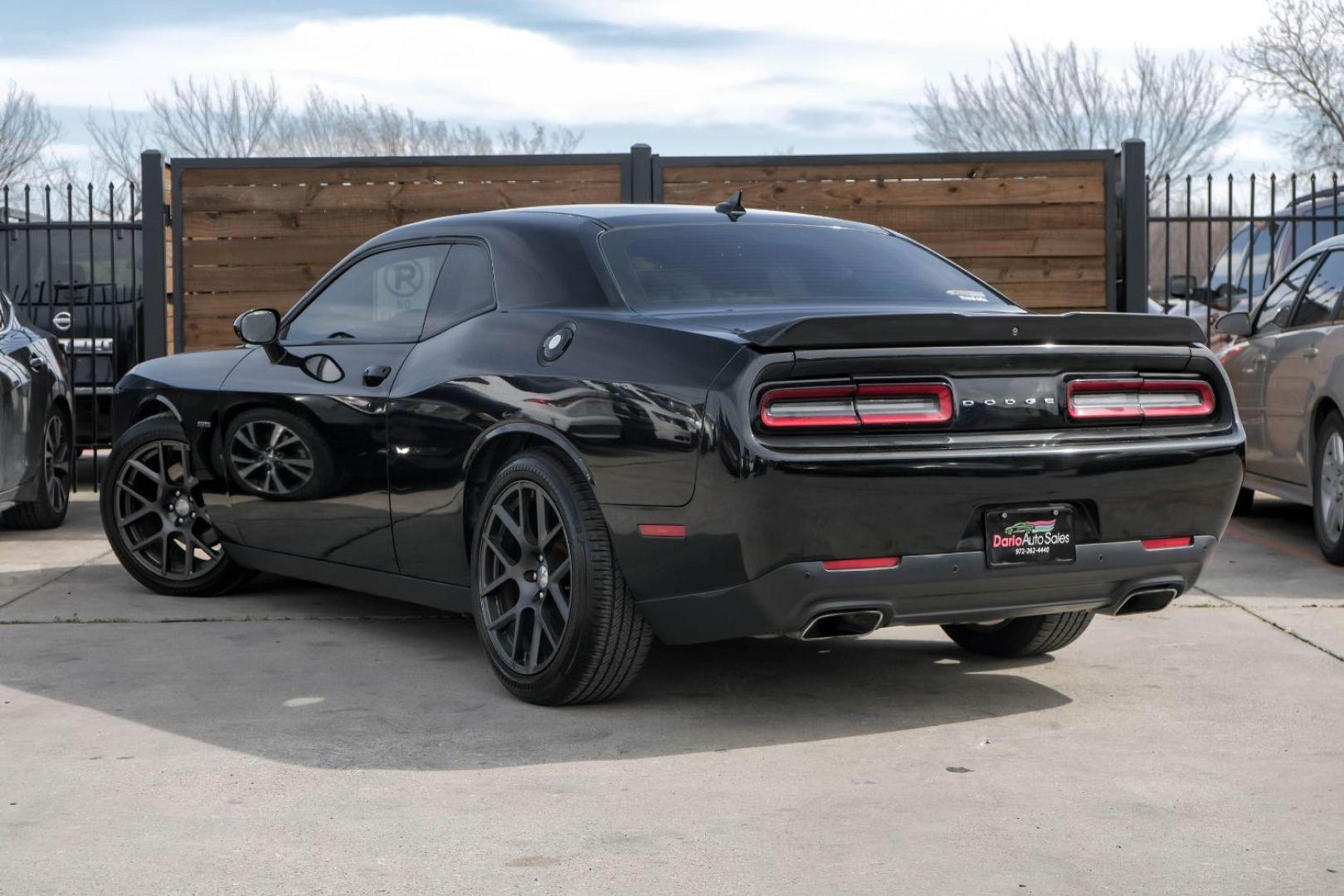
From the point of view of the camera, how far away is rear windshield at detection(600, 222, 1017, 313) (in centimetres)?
516

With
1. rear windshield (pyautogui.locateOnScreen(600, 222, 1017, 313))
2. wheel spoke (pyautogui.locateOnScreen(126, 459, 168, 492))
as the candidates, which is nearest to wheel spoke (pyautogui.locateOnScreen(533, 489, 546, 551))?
rear windshield (pyautogui.locateOnScreen(600, 222, 1017, 313))

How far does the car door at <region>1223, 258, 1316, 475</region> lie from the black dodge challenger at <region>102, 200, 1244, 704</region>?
4.02m

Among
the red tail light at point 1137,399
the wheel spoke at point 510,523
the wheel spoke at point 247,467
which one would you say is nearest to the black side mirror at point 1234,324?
the red tail light at point 1137,399

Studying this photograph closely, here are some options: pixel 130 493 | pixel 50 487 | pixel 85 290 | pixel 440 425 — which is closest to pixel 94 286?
pixel 85 290

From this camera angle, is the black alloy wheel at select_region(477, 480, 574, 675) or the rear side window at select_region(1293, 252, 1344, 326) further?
the rear side window at select_region(1293, 252, 1344, 326)

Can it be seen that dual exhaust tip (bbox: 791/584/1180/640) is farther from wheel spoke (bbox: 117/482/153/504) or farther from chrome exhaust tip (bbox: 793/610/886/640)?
wheel spoke (bbox: 117/482/153/504)

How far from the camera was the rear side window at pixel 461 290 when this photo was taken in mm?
5539

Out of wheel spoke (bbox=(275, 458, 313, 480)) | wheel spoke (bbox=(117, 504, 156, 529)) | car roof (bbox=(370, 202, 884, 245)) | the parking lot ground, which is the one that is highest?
car roof (bbox=(370, 202, 884, 245))

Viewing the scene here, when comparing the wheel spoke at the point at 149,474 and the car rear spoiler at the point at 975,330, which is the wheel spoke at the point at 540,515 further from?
the wheel spoke at the point at 149,474

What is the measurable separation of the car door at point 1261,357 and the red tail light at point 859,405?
5.22m

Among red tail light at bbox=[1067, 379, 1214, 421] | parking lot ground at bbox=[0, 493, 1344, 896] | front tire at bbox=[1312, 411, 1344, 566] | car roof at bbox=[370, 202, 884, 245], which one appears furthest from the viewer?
front tire at bbox=[1312, 411, 1344, 566]

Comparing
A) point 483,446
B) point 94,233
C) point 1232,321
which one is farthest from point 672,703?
point 94,233

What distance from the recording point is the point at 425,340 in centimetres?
567

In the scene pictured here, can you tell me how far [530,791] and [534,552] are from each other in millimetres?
1028
